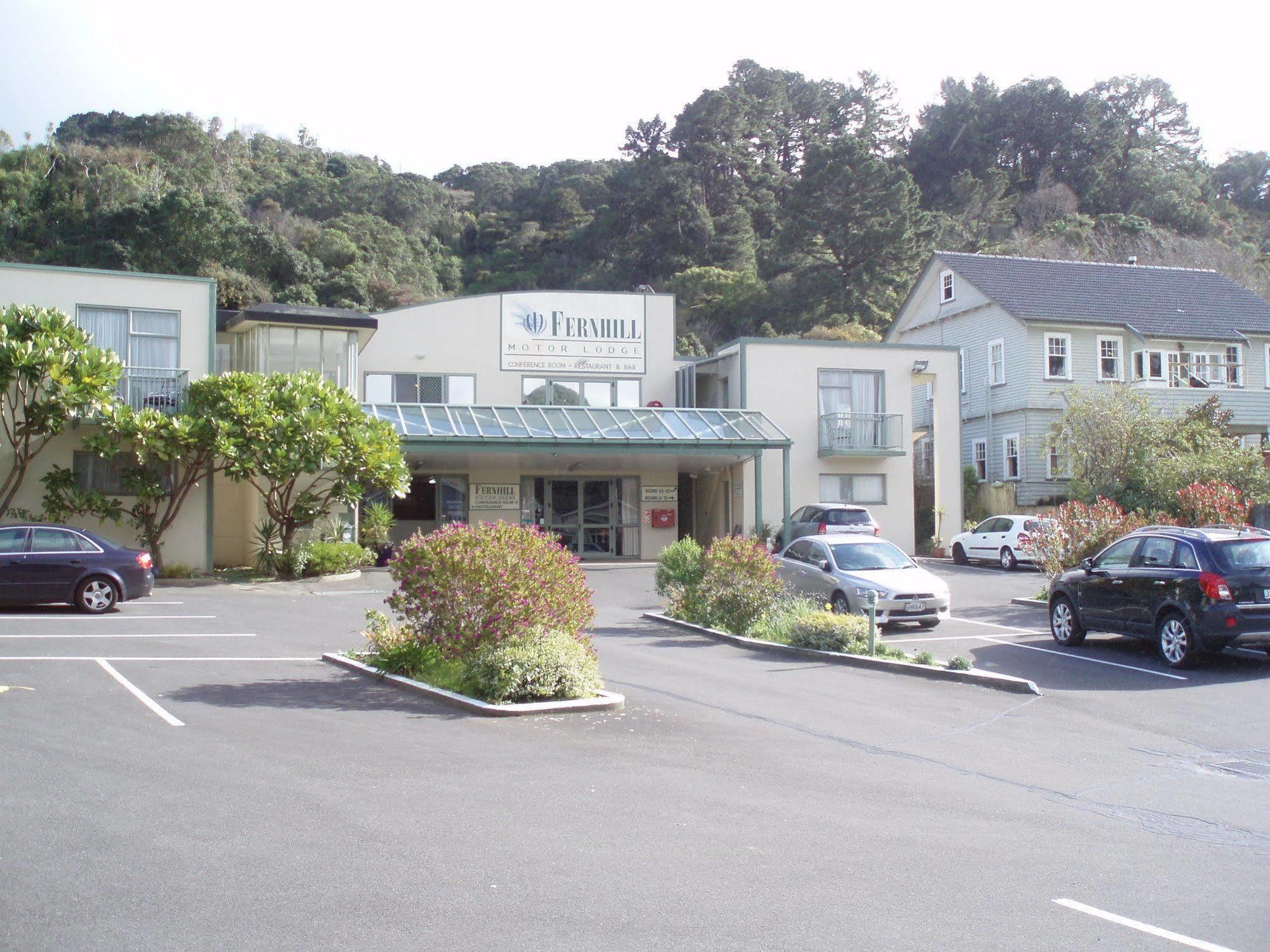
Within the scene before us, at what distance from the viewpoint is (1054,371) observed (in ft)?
122

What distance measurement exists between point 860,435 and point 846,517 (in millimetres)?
5510

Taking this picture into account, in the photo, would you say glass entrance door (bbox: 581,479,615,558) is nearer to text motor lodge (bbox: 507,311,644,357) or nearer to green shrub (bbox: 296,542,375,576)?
text motor lodge (bbox: 507,311,644,357)

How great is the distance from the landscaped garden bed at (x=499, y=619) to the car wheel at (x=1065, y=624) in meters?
7.28

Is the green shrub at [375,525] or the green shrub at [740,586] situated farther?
the green shrub at [375,525]

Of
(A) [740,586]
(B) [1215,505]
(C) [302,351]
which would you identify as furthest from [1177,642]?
(C) [302,351]

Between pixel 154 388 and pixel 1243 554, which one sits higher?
pixel 154 388

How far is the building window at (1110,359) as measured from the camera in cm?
3766

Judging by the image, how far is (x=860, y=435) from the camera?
32500 millimetres

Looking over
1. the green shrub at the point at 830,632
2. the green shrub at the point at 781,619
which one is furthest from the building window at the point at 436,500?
the green shrub at the point at 830,632

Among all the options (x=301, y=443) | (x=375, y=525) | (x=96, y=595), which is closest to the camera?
(x=96, y=595)

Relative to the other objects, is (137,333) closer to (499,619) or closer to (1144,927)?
(499,619)

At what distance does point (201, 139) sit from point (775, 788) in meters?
61.4

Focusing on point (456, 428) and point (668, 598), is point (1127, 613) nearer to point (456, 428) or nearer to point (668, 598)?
point (668, 598)

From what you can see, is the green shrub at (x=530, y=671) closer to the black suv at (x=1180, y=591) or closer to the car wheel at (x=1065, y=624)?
the black suv at (x=1180, y=591)
